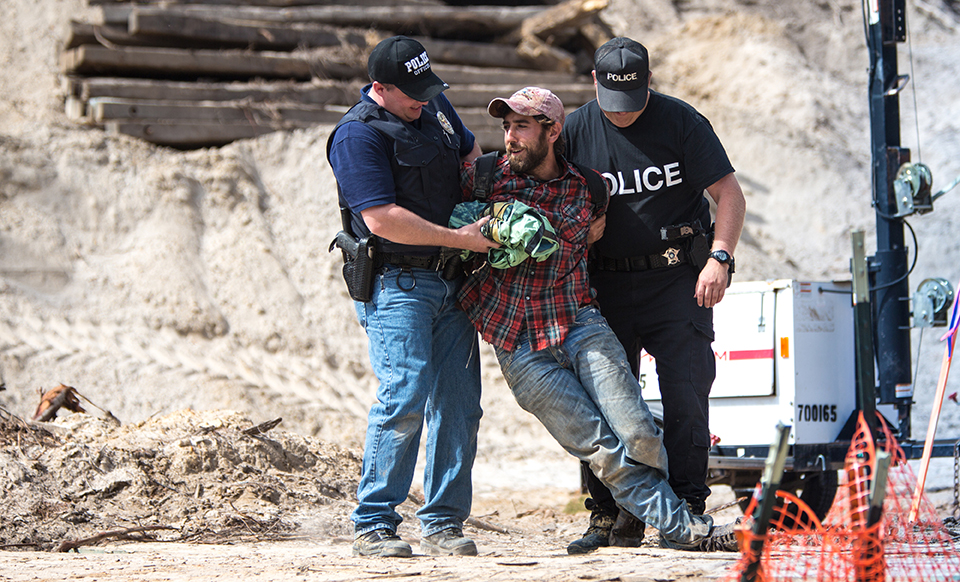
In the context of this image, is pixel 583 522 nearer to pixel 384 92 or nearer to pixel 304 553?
pixel 304 553

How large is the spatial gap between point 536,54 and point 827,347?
875 cm

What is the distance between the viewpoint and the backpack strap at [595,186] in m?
4.13

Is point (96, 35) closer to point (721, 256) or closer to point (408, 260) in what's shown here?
point (408, 260)

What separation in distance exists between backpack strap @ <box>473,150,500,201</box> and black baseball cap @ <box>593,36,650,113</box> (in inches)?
23.3

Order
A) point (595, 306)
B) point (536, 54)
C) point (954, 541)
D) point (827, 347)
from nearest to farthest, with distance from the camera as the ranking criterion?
point (595, 306)
point (954, 541)
point (827, 347)
point (536, 54)

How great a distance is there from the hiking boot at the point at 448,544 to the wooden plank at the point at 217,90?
981cm

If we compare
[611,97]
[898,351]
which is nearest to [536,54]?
[898,351]

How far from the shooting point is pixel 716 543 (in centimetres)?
391

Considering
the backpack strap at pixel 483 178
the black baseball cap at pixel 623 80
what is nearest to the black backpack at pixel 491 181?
the backpack strap at pixel 483 178

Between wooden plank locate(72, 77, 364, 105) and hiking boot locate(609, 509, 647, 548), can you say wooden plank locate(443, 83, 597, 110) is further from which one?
hiking boot locate(609, 509, 647, 548)

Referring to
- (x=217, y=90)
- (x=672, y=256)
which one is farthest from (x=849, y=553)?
(x=217, y=90)

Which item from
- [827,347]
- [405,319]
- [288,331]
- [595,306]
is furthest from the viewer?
[288,331]

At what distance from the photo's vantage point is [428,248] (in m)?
4.03

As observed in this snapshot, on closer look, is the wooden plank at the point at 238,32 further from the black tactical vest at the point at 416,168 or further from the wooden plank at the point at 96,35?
the black tactical vest at the point at 416,168
